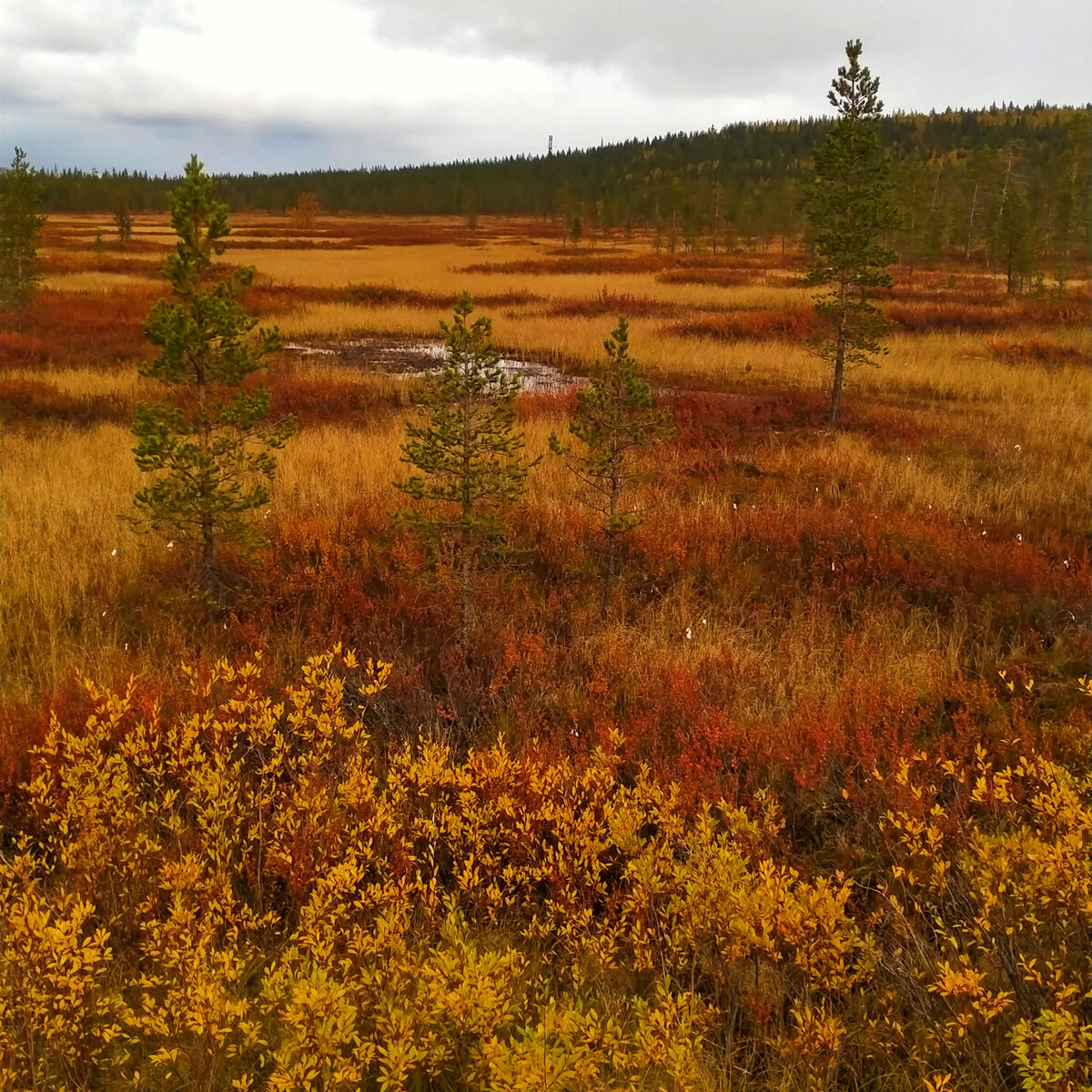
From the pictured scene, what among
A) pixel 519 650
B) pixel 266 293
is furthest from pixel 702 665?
pixel 266 293

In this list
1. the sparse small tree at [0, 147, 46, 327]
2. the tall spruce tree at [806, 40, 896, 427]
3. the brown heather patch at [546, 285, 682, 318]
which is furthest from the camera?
the brown heather patch at [546, 285, 682, 318]

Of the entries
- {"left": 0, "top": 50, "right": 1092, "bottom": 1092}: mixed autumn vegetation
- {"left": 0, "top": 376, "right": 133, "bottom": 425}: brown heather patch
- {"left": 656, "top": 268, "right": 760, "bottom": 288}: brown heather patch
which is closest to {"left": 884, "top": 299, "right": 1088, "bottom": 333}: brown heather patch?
{"left": 656, "top": 268, "right": 760, "bottom": 288}: brown heather patch

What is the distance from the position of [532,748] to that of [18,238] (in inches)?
942

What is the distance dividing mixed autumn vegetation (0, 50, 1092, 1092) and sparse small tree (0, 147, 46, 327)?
11.1 meters

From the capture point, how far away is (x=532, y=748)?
3.98 m

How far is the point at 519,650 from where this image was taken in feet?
17.0

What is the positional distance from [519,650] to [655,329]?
18.4m

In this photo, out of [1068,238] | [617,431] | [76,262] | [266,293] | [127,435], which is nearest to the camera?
[617,431]

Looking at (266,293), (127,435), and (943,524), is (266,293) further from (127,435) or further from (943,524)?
(943,524)

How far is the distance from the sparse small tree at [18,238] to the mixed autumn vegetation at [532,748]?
36.4ft

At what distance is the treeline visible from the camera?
154 ft

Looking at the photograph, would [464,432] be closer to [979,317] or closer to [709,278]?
[979,317]

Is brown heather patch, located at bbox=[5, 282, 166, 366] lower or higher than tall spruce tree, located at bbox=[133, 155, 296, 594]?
higher

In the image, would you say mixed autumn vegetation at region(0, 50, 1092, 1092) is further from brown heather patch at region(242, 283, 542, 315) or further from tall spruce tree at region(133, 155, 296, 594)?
brown heather patch at region(242, 283, 542, 315)
